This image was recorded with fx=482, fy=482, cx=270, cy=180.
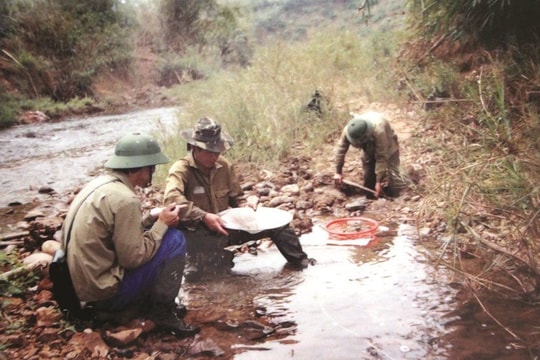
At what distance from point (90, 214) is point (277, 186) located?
10.9 feet

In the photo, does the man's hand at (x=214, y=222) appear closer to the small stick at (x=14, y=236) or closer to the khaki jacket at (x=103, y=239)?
the khaki jacket at (x=103, y=239)

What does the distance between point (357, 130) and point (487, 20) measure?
1.82 m

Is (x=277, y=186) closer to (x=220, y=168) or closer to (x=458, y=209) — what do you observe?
(x=220, y=168)

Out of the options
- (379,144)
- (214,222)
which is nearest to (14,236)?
(214,222)

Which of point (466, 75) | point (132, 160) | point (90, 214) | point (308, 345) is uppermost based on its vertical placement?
point (466, 75)

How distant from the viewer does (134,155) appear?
2.76 meters

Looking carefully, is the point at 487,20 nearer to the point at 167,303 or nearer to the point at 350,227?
the point at 350,227

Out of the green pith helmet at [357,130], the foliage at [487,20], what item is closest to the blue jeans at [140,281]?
the green pith helmet at [357,130]

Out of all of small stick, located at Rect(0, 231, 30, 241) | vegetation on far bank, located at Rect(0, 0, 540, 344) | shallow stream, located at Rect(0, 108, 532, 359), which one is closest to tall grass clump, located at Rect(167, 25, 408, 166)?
vegetation on far bank, located at Rect(0, 0, 540, 344)

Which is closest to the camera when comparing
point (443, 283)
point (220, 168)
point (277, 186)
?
point (443, 283)

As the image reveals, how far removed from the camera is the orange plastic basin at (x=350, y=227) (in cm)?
417

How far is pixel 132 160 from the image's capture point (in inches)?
108

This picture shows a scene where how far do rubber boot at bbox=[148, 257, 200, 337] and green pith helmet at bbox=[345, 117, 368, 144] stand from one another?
2.73 m

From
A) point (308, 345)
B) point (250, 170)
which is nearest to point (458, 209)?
point (308, 345)
